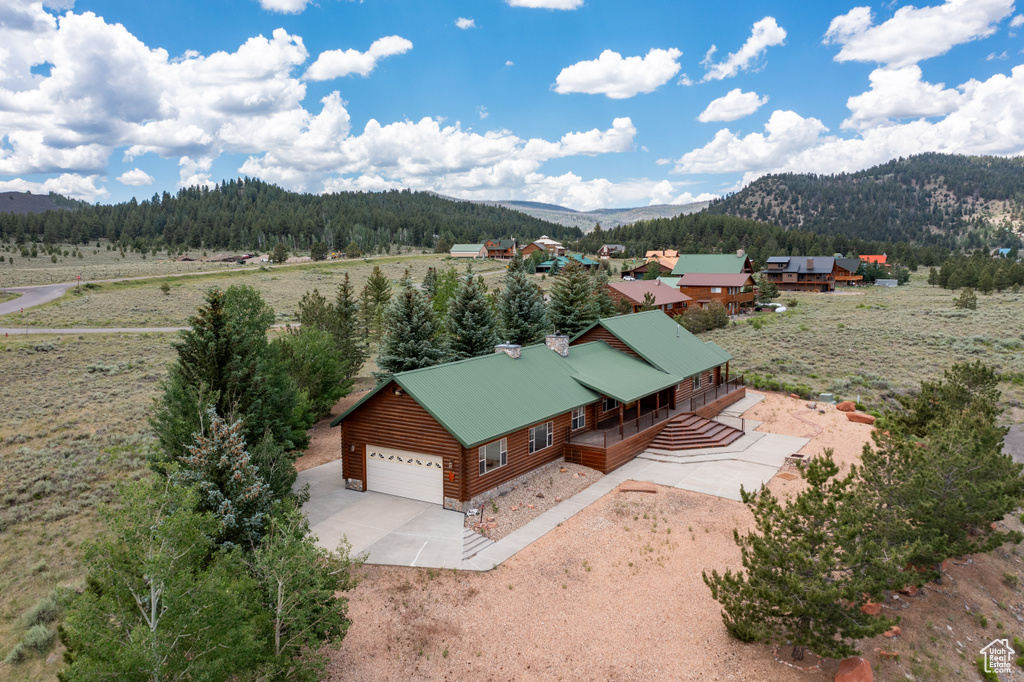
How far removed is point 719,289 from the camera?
236ft

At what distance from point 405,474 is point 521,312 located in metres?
19.8

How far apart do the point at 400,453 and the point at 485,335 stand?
14971 mm

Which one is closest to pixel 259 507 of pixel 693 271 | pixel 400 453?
pixel 400 453

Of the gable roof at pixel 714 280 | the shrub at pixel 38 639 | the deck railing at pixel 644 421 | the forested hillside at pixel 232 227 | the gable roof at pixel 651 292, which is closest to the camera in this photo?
the shrub at pixel 38 639

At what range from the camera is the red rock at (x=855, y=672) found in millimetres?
10820

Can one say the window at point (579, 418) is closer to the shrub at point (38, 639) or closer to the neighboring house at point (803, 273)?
the shrub at point (38, 639)

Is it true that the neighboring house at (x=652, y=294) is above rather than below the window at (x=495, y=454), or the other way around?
above

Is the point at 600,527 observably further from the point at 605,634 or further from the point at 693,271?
the point at 693,271

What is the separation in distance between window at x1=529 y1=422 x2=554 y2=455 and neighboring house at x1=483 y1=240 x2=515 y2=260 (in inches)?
4749

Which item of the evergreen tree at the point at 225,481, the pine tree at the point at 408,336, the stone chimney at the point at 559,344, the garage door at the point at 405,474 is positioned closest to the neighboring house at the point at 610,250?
the pine tree at the point at 408,336

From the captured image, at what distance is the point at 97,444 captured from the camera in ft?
78.9

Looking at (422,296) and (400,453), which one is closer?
(400,453)

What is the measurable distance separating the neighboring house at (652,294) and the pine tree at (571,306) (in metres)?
17.0

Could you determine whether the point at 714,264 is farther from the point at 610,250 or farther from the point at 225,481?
the point at 225,481
